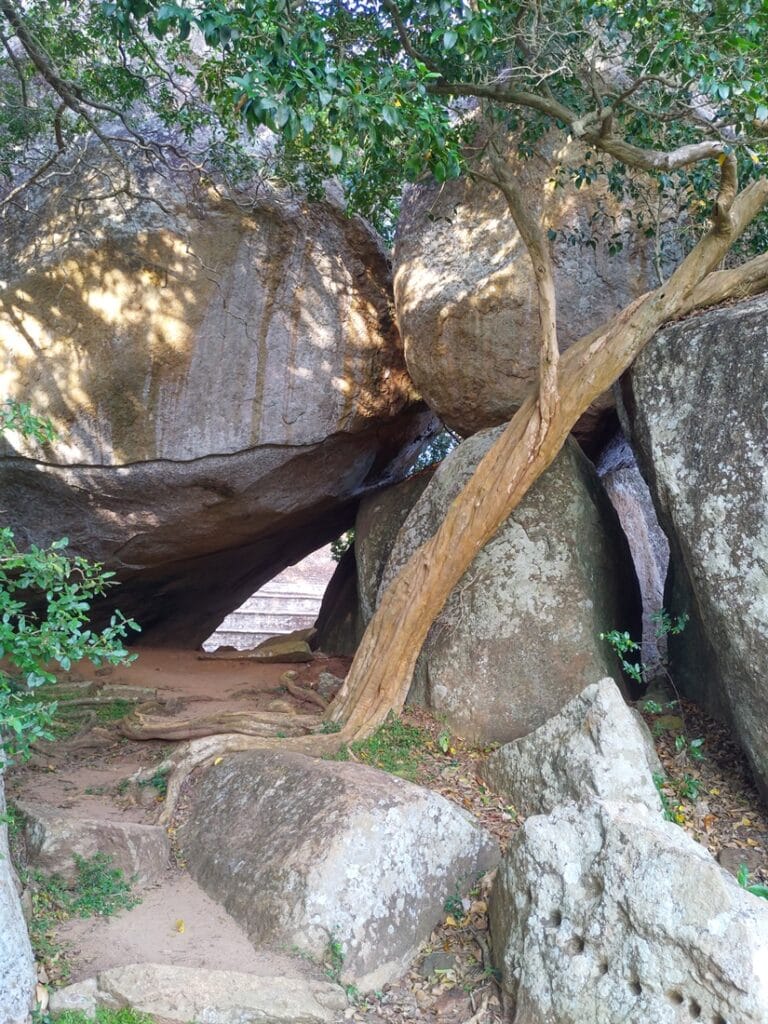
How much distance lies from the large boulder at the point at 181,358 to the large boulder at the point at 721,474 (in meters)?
→ 3.37

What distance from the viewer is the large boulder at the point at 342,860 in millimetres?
3955

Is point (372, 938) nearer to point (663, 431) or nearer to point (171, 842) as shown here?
point (171, 842)

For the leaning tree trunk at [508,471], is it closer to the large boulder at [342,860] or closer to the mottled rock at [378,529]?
A: the large boulder at [342,860]

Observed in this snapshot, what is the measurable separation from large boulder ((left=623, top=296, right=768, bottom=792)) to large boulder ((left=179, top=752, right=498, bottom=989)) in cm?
175

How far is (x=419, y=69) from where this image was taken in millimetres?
4562

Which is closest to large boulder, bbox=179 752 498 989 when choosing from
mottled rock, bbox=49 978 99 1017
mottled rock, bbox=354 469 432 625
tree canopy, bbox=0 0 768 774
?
mottled rock, bbox=49 978 99 1017

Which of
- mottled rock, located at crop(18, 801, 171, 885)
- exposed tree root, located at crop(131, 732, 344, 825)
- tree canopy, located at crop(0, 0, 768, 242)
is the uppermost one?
tree canopy, located at crop(0, 0, 768, 242)

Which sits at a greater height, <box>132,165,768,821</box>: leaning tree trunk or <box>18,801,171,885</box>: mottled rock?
<box>132,165,768,821</box>: leaning tree trunk

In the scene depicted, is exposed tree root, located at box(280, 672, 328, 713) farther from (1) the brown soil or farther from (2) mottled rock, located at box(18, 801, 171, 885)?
(1) the brown soil

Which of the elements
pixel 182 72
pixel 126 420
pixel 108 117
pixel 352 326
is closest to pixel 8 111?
pixel 108 117

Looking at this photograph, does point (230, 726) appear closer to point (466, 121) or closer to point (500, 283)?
point (500, 283)

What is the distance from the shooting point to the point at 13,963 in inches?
127

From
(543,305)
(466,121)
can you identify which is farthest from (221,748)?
(466,121)

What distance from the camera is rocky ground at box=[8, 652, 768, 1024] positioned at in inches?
148
